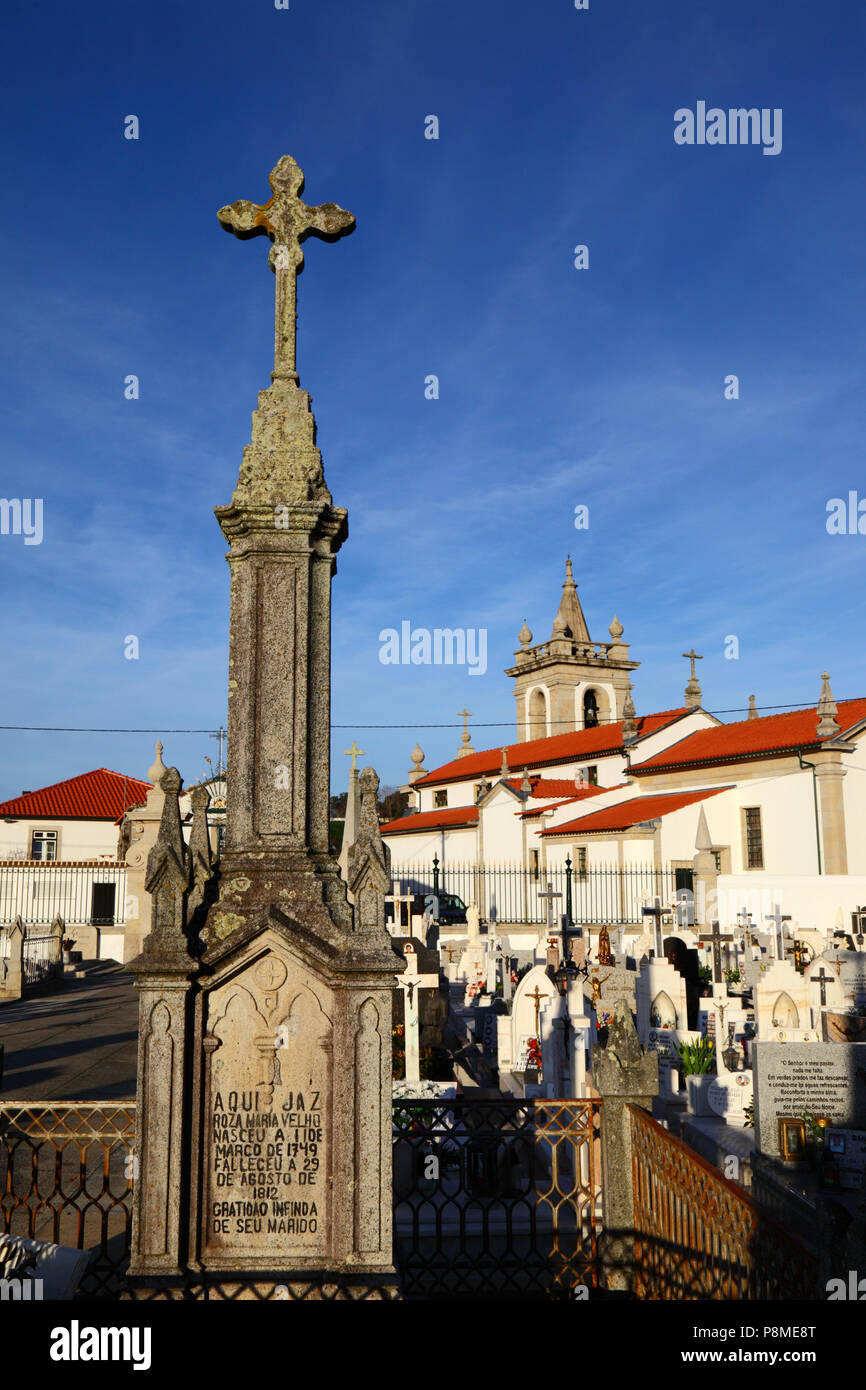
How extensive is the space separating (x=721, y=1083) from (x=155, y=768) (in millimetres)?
20568

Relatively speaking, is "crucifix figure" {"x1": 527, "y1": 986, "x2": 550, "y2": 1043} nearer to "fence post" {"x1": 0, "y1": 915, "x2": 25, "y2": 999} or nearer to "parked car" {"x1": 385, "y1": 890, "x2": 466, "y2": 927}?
"fence post" {"x1": 0, "y1": 915, "x2": 25, "y2": 999}

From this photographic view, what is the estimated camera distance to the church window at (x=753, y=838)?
113 ft

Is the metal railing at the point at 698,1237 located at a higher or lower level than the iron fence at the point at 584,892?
lower

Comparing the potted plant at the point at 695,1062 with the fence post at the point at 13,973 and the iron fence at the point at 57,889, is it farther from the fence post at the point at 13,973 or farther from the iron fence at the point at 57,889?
the iron fence at the point at 57,889

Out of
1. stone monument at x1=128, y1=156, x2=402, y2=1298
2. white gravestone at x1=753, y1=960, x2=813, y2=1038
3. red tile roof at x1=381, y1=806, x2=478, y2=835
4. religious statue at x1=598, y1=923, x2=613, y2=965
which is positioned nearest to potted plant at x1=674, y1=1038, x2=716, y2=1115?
white gravestone at x1=753, y1=960, x2=813, y2=1038

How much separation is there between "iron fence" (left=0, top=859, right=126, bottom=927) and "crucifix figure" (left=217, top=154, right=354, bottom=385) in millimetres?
29501

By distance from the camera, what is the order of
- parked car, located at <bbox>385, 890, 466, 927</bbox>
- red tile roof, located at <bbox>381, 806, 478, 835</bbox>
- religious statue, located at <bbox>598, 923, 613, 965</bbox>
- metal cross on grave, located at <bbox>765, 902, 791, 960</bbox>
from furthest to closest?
red tile roof, located at <bbox>381, 806, 478, 835</bbox> → parked car, located at <bbox>385, 890, 466, 927</bbox> → religious statue, located at <bbox>598, 923, 613, 965</bbox> → metal cross on grave, located at <bbox>765, 902, 791, 960</bbox>

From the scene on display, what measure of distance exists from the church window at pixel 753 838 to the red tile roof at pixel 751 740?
1.99 m

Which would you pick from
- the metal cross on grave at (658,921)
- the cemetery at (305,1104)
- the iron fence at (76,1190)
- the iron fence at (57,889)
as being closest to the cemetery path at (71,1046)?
the iron fence at (76,1190)

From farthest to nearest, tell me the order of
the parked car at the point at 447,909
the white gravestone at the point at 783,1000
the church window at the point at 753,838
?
the parked car at the point at 447,909 < the church window at the point at 753,838 < the white gravestone at the point at 783,1000

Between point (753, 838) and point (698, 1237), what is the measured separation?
31963mm

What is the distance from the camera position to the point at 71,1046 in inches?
600

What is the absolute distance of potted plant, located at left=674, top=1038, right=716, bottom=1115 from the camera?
409 inches

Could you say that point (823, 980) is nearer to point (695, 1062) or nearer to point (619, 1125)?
point (695, 1062)
